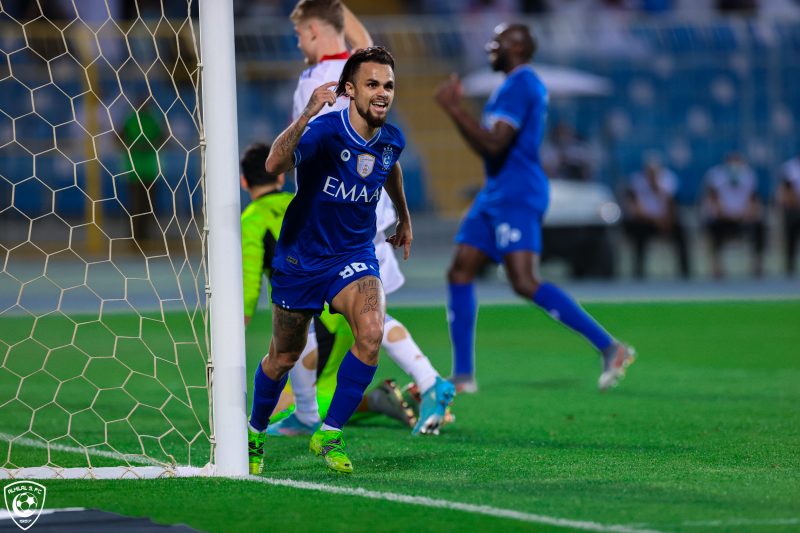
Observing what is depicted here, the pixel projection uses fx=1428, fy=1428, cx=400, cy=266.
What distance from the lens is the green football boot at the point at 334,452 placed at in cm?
588

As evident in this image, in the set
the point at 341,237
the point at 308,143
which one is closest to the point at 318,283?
the point at 341,237

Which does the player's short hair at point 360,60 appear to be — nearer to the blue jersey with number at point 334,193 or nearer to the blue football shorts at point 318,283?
the blue jersey with number at point 334,193

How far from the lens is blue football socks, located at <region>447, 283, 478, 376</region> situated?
9.23 meters

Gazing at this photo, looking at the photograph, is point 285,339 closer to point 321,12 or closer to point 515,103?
point 321,12

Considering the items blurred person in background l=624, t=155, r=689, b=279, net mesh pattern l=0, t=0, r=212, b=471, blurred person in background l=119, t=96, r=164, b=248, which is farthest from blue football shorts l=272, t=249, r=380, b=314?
blurred person in background l=119, t=96, r=164, b=248

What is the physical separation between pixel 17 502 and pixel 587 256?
1528 cm

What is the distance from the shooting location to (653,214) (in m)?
20.8

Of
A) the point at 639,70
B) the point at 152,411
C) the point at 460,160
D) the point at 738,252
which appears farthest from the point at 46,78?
the point at 152,411

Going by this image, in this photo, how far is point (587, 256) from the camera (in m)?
19.9

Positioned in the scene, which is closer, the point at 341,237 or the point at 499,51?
the point at 341,237

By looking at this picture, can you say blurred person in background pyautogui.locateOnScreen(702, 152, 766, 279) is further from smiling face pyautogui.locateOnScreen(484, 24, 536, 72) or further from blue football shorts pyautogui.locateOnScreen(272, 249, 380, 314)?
blue football shorts pyautogui.locateOnScreen(272, 249, 380, 314)

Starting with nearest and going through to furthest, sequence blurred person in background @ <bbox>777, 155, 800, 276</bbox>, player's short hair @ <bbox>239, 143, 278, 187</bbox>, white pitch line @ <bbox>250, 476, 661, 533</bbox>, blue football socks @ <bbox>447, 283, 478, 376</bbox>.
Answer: white pitch line @ <bbox>250, 476, 661, 533</bbox> → player's short hair @ <bbox>239, 143, 278, 187</bbox> → blue football socks @ <bbox>447, 283, 478, 376</bbox> → blurred person in background @ <bbox>777, 155, 800, 276</bbox>

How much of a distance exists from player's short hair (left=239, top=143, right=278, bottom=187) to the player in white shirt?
10.8 inches

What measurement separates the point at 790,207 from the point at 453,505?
653 inches
